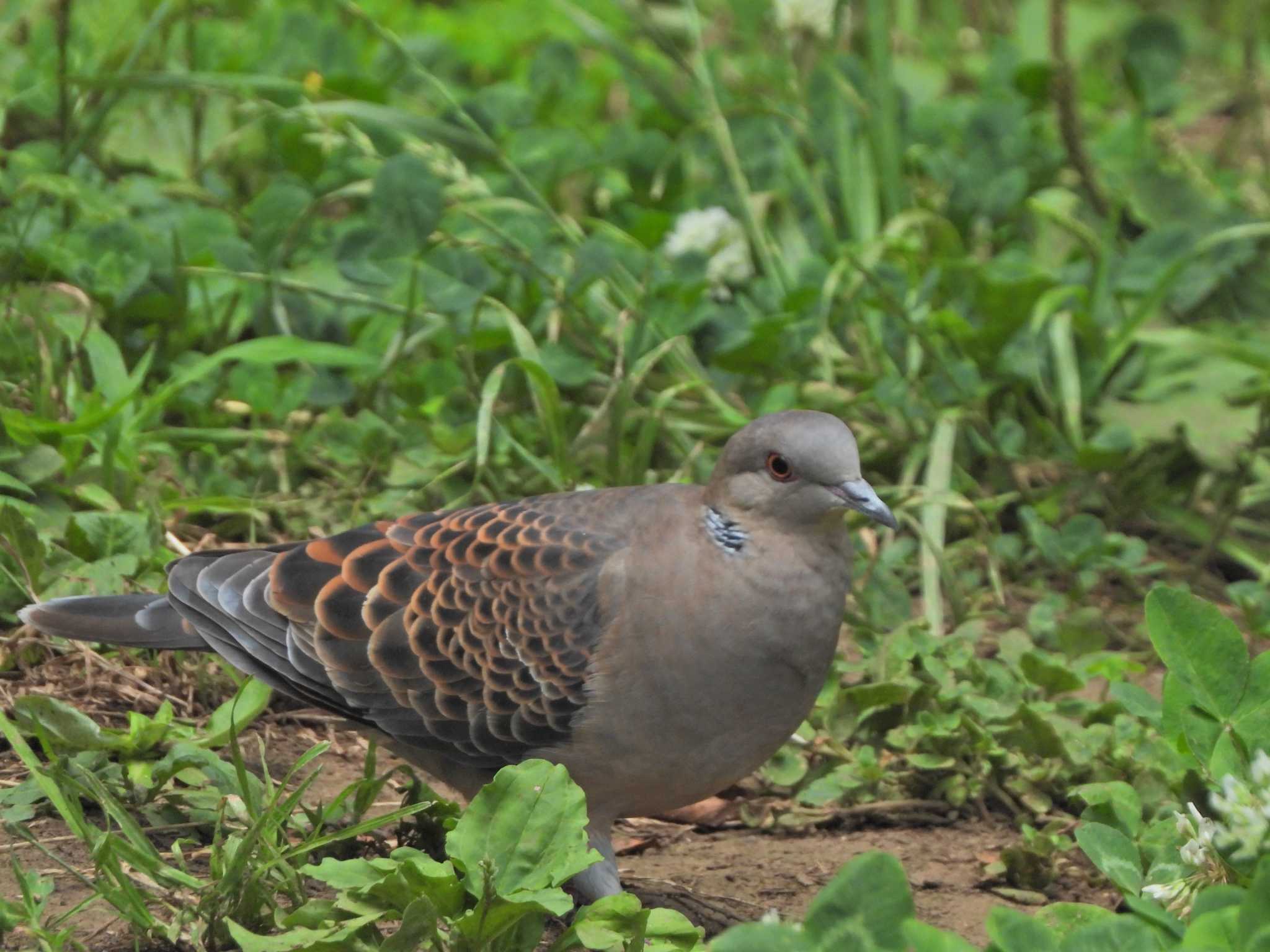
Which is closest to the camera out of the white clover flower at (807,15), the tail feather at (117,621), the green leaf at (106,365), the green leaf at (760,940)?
the green leaf at (760,940)

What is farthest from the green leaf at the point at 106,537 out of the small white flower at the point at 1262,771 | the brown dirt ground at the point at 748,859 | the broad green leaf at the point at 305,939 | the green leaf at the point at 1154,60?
the green leaf at the point at 1154,60

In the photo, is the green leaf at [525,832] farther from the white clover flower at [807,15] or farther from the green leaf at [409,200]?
the white clover flower at [807,15]

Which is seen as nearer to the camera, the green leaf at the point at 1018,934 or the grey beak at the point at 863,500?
the green leaf at the point at 1018,934

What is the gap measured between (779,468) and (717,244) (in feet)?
7.23

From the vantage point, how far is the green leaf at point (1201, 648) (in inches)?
103

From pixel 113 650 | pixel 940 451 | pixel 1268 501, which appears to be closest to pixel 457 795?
pixel 113 650

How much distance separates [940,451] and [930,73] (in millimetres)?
2726

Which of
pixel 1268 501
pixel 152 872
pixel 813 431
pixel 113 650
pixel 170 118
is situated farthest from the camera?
pixel 170 118

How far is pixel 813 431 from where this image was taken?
3.00m

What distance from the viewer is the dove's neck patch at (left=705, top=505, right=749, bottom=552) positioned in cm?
299

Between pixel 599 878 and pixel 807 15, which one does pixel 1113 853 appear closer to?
pixel 599 878

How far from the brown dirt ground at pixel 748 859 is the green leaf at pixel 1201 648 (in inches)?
24.3

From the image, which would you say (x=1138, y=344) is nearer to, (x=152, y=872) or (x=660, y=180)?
(x=660, y=180)

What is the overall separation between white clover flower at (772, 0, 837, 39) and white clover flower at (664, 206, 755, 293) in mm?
723
